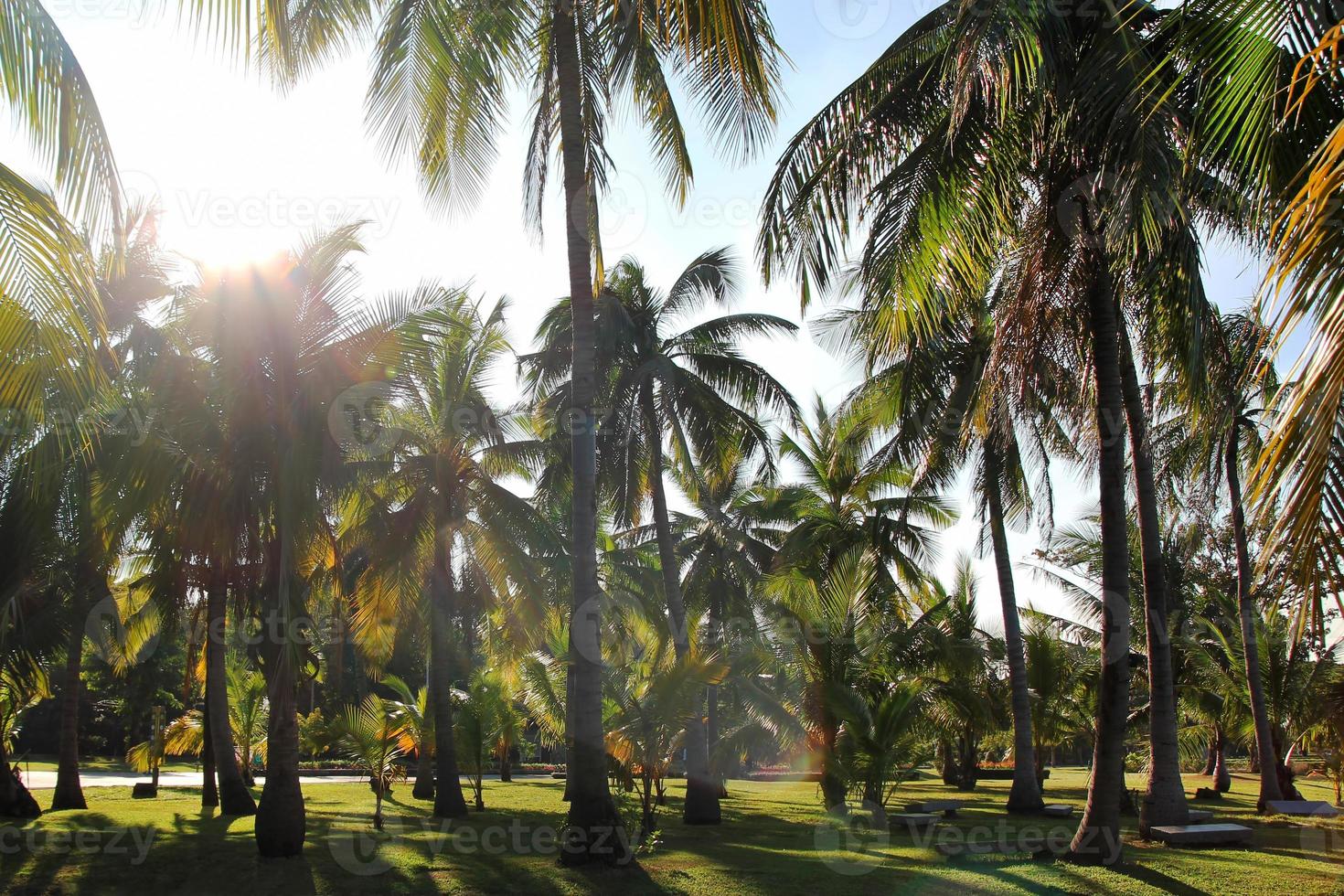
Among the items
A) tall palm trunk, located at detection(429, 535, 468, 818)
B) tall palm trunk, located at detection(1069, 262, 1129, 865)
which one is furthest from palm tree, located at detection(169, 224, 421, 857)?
tall palm trunk, located at detection(1069, 262, 1129, 865)

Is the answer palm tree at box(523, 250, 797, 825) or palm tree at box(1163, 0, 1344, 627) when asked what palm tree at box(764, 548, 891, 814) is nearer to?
palm tree at box(523, 250, 797, 825)

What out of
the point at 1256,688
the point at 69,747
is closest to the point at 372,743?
the point at 69,747

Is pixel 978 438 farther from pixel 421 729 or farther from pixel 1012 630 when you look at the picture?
pixel 421 729

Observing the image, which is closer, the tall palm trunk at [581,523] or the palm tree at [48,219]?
the palm tree at [48,219]

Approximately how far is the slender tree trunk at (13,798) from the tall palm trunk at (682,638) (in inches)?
428

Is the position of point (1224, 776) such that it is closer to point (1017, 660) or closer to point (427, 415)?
point (1017, 660)

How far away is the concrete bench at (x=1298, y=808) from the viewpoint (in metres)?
16.4

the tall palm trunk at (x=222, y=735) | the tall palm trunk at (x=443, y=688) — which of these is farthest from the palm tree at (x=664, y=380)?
the tall palm trunk at (x=222, y=735)

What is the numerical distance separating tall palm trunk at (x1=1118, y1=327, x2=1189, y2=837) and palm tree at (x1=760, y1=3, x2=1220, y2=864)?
115 cm

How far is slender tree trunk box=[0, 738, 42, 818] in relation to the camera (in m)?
15.1

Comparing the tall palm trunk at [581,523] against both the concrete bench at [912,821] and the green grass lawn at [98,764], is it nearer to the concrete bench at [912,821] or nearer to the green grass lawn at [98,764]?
the concrete bench at [912,821]

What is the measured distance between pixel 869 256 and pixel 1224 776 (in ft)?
80.0

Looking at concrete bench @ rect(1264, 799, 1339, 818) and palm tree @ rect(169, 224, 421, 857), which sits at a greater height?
palm tree @ rect(169, 224, 421, 857)

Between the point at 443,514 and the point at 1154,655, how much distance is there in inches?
469
